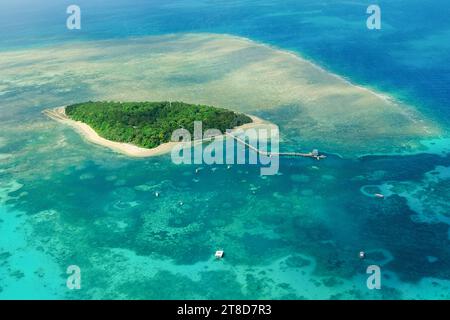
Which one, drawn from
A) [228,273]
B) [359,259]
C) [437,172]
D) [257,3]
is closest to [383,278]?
[359,259]

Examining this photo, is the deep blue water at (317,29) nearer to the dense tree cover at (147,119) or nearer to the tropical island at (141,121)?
the dense tree cover at (147,119)

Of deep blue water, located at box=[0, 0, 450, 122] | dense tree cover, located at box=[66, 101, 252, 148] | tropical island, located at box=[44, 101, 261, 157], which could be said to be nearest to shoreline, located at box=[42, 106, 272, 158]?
tropical island, located at box=[44, 101, 261, 157]

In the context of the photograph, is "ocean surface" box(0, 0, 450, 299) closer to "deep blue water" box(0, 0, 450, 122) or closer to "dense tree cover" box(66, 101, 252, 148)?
"deep blue water" box(0, 0, 450, 122)

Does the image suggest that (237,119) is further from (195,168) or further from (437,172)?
(437,172)

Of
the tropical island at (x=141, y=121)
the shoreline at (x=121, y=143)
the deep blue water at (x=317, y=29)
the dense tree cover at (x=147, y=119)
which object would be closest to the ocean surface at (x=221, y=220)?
the shoreline at (x=121, y=143)

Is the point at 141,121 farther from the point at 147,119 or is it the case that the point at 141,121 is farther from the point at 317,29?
the point at 317,29

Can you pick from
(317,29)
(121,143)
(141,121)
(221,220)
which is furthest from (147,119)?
(317,29)
